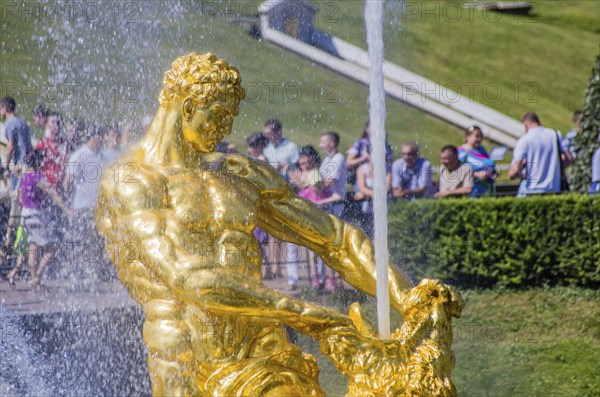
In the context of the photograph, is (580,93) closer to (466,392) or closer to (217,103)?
(466,392)

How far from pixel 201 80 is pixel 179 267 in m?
0.71

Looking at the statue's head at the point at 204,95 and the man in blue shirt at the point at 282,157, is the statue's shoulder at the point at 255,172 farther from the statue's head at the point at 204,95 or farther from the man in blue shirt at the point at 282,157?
the man in blue shirt at the point at 282,157

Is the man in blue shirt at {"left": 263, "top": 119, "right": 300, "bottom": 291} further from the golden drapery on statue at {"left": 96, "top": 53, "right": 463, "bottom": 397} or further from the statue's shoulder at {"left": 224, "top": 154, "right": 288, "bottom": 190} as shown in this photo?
the golden drapery on statue at {"left": 96, "top": 53, "right": 463, "bottom": 397}

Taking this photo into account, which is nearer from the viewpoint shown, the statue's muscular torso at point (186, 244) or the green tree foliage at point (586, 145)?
the statue's muscular torso at point (186, 244)

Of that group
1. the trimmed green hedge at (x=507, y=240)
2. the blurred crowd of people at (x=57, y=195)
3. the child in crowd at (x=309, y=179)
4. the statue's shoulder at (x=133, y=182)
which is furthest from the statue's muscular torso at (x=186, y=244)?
the trimmed green hedge at (x=507, y=240)

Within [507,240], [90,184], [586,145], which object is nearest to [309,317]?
[90,184]

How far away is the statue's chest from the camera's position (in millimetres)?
4379

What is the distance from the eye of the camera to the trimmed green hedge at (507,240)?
384 inches

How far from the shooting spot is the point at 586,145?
36.8ft

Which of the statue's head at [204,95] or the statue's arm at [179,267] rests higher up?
the statue's head at [204,95]

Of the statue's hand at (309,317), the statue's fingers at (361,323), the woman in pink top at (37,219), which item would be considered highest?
the statue's hand at (309,317)

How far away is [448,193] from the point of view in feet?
33.4

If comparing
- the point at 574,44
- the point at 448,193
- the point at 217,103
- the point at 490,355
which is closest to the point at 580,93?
the point at 574,44

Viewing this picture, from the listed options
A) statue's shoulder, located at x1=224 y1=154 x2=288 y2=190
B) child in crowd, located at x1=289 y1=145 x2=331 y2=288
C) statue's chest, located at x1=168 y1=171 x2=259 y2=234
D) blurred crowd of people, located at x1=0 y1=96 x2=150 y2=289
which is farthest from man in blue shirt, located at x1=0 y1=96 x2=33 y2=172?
statue's chest, located at x1=168 y1=171 x2=259 y2=234
